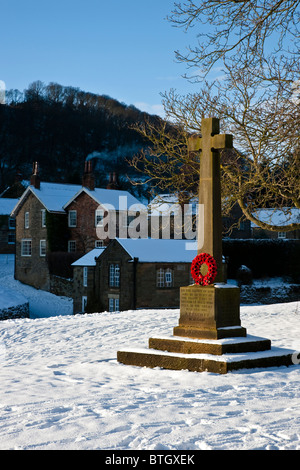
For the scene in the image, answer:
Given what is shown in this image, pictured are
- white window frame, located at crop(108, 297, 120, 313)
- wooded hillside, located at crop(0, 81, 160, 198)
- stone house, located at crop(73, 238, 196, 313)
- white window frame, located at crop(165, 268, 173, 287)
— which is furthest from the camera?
wooded hillside, located at crop(0, 81, 160, 198)

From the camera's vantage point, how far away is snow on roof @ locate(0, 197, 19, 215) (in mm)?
61531

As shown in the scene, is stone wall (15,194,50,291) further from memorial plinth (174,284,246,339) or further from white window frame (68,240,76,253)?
memorial plinth (174,284,246,339)

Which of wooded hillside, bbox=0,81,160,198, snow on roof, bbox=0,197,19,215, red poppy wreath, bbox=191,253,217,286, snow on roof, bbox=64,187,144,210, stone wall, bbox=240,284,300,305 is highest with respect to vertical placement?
wooded hillside, bbox=0,81,160,198

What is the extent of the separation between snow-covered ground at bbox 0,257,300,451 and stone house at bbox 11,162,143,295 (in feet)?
111

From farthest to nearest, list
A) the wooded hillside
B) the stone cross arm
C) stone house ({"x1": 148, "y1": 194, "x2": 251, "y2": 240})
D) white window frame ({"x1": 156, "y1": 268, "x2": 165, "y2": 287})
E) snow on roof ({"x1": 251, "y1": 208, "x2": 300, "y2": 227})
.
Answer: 1. the wooded hillside
2. white window frame ({"x1": 156, "y1": 268, "x2": 165, "y2": 287})
3. stone house ({"x1": 148, "y1": 194, "x2": 251, "y2": 240})
4. snow on roof ({"x1": 251, "y1": 208, "x2": 300, "y2": 227})
5. the stone cross arm

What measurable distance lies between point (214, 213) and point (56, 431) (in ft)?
19.4

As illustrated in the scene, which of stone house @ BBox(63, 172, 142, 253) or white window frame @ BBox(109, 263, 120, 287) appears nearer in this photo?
white window frame @ BBox(109, 263, 120, 287)

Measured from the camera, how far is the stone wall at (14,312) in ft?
109

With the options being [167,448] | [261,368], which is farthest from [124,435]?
[261,368]

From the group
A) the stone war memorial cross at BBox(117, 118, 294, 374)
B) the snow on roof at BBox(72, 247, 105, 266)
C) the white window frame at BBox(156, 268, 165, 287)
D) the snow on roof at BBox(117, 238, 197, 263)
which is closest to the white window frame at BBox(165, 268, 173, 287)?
the white window frame at BBox(156, 268, 165, 287)

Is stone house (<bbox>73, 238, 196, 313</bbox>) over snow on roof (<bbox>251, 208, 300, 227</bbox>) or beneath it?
beneath

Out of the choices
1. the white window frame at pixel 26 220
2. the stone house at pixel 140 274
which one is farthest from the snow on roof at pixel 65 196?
the stone house at pixel 140 274

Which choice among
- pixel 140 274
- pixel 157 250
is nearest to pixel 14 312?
pixel 140 274
